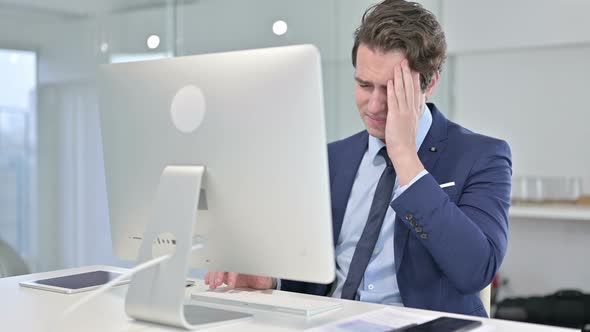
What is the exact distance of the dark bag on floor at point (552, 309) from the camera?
3855mm

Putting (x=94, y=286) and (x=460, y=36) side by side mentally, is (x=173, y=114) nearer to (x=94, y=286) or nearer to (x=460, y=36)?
(x=94, y=286)

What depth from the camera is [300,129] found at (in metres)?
1.40

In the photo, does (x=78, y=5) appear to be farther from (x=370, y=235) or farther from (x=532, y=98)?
(x=532, y=98)

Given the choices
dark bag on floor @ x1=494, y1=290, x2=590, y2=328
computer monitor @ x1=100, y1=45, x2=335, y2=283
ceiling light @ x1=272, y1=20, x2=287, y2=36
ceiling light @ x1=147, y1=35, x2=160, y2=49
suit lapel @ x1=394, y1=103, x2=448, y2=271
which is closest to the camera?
computer monitor @ x1=100, y1=45, x2=335, y2=283

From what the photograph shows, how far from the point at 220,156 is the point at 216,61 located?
181 mm

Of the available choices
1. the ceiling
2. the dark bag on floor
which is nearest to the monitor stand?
the ceiling

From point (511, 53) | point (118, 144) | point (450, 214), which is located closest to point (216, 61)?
point (118, 144)

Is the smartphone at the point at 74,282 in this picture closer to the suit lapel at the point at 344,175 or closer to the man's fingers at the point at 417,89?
the suit lapel at the point at 344,175

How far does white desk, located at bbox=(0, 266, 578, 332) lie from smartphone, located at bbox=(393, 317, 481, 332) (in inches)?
1.7

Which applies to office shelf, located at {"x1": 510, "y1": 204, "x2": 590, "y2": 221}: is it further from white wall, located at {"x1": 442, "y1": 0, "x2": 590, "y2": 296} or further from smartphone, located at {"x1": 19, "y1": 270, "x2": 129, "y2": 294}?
smartphone, located at {"x1": 19, "y1": 270, "x2": 129, "y2": 294}

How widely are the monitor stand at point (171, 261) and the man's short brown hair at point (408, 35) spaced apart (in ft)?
2.22

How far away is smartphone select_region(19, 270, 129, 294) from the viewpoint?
1.89 meters

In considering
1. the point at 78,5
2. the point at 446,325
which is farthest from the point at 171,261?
the point at 78,5

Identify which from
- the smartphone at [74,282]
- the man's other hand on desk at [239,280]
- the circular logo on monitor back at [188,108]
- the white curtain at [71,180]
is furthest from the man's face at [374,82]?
the white curtain at [71,180]
